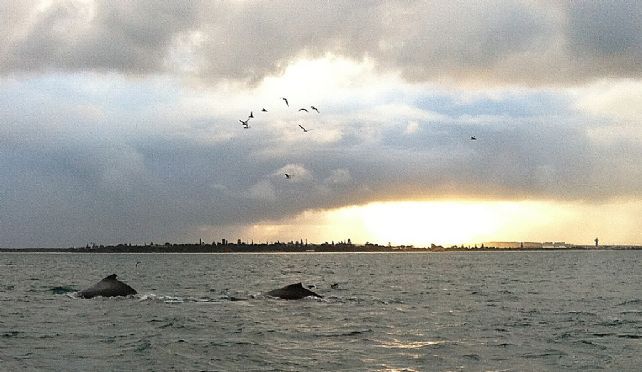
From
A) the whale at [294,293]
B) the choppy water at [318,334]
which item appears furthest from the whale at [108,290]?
the whale at [294,293]

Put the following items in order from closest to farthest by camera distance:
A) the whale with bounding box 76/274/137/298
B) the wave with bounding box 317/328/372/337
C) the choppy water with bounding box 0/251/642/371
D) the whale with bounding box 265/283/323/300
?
the choppy water with bounding box 0/251/642/371 → the wave with bounding box 317/328/372/337 → the whale with bounding box 265/283/323/300 → the whale with bounding box 76/274/137/298

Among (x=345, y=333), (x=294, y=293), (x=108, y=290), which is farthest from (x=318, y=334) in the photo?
(x=108, y=290)

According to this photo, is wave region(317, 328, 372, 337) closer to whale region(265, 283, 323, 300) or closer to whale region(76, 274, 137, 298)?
whale region(265, 283, 323, 300)

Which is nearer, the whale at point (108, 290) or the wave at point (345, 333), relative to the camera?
the wave at point (345, 333)

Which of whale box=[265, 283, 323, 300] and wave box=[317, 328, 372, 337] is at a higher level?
whale box=[265, 283, 323, 300]

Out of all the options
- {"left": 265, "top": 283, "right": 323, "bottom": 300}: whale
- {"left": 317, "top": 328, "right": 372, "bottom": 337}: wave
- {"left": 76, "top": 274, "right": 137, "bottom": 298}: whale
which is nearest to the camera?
{"left": 317, "top": 328, "right": 372, "bottom": 337}: wave

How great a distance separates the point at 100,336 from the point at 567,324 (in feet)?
87.9

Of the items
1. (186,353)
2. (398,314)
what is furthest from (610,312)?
(186,353)

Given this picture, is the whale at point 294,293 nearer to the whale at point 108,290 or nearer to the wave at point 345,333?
the whale at point 108,290

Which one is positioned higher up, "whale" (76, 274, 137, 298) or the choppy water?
"whale" (76, 274, 137, 298)

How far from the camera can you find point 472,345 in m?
35.0

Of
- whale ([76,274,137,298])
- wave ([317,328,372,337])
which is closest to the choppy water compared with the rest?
wave ([317,328,372,337])

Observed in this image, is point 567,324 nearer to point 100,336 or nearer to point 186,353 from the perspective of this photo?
point 186,353

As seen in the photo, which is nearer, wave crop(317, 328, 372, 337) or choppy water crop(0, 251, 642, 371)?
choppy water crop(0, 251, 642, 371)
